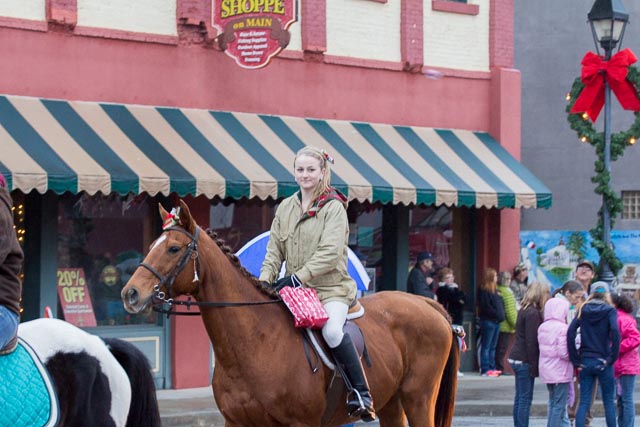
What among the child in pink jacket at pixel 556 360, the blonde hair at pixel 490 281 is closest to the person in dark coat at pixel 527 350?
the child in pink jacket at pixel 556 360

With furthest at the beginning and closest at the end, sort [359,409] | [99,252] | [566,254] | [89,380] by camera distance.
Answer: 1. [566,254]
2. [99,252]
3. [359,409]
4. [89,380]

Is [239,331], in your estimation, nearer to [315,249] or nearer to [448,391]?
[315,249]

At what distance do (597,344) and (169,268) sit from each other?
6.09 m

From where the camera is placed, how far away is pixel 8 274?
613 cm

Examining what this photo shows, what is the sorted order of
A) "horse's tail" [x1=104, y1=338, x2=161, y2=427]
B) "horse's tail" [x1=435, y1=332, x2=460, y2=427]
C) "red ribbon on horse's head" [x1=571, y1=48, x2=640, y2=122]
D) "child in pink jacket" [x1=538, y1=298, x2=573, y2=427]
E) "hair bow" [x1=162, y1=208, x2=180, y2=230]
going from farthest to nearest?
"red ribbon on horse's head" [x1=571, y1=48, x2=640, y2=122] < "child in pink jacket" [x1=538, y1=298, x2=573, y2=427] < "horse's tail" [x1=435, y1=332, x2=460, y2=427] < "hair bow" [x1=162, y1=208, x2=180, y2=230] < "horse's tail" [x1=104, y1=338, x2=161, y2=427]

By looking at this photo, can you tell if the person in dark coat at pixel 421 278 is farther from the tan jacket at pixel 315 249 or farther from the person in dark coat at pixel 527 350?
the tan jacket at pixel 315 249

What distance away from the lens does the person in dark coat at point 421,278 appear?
61.7 feet

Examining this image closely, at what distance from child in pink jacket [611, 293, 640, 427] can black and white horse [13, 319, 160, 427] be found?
7165mm

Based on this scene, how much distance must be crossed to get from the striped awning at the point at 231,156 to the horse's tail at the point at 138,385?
294 inches

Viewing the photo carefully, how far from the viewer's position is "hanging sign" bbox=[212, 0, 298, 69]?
16312mm

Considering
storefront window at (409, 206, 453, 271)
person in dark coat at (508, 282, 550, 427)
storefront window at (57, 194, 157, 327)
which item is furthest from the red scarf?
storefront window at (409, 206, 453, 271)

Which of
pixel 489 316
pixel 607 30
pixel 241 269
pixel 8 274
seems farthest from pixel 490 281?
pixel 8 274

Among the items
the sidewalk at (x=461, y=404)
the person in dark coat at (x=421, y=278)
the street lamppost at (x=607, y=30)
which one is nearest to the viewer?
the sidewalk at (x=461, y=404)

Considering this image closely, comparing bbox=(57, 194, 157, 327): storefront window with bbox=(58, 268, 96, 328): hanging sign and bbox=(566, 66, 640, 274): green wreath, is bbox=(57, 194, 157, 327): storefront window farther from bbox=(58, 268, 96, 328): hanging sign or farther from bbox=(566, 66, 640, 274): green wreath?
bbox=(566, 66, 640, 274): green wreath
